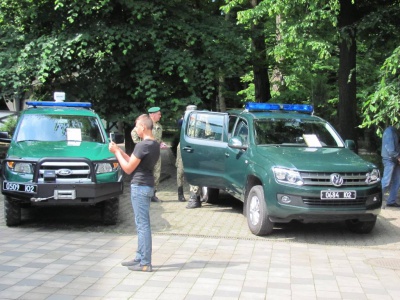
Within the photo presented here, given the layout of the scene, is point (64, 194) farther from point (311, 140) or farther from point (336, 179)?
point (311, 140)

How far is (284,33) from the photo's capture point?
13.1 metres

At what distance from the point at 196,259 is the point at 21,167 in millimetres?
3120

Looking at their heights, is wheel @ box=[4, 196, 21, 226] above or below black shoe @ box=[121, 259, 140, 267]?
above

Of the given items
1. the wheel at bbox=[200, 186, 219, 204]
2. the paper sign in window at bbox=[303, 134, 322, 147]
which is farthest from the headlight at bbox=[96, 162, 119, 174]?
the paper sign in window at bbox=[303, 134, 322, 147]

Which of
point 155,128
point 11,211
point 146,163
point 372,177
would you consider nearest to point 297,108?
point 372,177

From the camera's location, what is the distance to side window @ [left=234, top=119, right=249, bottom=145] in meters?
9.03

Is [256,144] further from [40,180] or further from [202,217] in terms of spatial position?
[40,180]

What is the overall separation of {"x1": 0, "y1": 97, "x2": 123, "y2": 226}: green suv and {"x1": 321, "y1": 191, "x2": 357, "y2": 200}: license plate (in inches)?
122

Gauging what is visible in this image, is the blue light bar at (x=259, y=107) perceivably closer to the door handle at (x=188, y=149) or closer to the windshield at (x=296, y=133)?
the windshield at (x=296, y=133)

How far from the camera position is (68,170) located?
7.88m

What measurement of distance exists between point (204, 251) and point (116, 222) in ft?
7.48

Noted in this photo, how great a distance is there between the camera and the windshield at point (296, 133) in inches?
346

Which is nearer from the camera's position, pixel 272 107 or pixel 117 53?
pixel 272 107

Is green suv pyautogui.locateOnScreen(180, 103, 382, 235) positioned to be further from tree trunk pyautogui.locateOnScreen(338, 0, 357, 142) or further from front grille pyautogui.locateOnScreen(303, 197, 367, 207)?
tree trunk pyautogui.locateOnScreen(338, 0, 357, 142)
